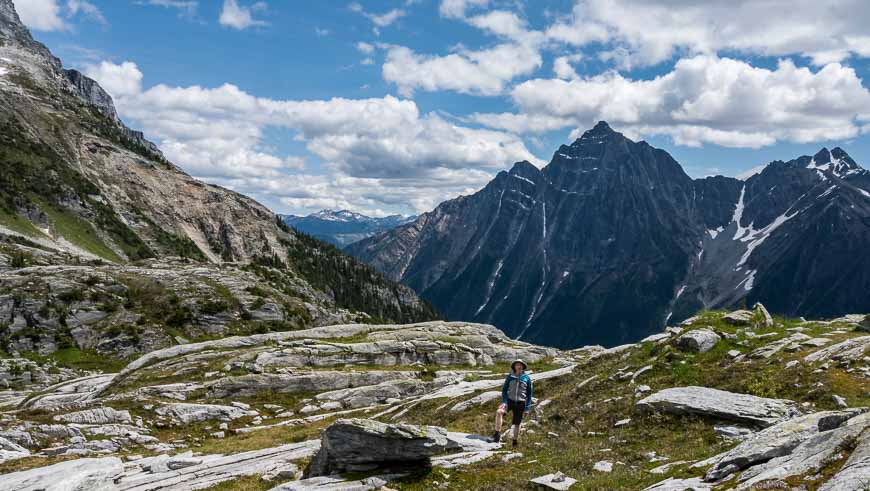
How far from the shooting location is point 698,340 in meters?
27.7

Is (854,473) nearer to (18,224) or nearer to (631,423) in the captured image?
(631,423)

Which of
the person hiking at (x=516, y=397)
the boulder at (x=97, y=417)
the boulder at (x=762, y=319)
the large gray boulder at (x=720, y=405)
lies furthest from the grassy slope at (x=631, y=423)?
the boulder at (x=97, y=417)

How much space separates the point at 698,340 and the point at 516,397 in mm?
11935

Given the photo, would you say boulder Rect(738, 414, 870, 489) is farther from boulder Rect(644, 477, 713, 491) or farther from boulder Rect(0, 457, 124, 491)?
boulder Rect(0, 457, 124, 491)

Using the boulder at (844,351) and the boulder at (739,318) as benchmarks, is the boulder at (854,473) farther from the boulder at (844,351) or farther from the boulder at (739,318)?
the boulder at (739,318)

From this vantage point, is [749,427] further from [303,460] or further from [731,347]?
[303,460]

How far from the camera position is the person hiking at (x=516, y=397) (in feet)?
75.0

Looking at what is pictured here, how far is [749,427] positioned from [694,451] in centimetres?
328

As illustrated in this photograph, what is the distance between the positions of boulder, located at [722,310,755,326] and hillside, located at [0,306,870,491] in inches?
4.4

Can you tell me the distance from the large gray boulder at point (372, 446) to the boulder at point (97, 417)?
2759 cm

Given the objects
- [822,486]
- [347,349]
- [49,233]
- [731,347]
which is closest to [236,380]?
[347,349]

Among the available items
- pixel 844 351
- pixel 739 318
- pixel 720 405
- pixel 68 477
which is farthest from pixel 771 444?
pixel 68 477

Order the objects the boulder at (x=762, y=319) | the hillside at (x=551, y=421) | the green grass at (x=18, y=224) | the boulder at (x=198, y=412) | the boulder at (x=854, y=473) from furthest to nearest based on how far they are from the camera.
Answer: the green grass at (x=18, y=224) < the boulder at (x=198, y=412) < the boulder at (x=762, y=319) < the hillside at (x=551, y=421) < the boulder at (x=854, y=473)

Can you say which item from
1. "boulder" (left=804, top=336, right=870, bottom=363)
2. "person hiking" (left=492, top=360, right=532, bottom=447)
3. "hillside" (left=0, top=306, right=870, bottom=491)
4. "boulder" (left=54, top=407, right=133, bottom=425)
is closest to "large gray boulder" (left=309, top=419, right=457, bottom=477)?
"hillside" (left=0, top=306, right=870, bottom=491)
